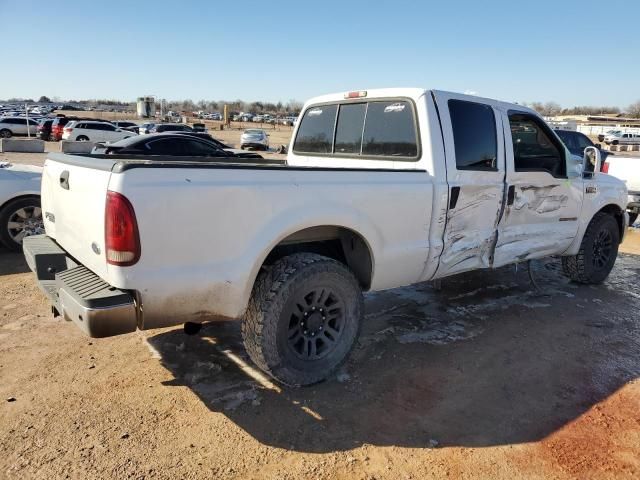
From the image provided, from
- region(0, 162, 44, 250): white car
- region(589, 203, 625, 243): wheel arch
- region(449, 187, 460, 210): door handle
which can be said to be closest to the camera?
region(449, 187, 460, 210): door handle

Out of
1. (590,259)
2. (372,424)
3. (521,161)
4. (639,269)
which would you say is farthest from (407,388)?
(639,269)

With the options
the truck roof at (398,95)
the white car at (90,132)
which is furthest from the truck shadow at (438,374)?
the white car at (90,132)

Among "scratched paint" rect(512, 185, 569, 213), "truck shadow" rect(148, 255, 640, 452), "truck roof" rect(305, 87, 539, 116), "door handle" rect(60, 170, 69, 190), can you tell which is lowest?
"truck shadow" rect(148, 255, 640, 452)

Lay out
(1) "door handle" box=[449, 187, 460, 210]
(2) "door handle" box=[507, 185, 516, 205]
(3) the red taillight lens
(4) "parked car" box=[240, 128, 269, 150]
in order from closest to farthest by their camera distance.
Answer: (3) the red taillight lens → (1) "door handle" box=[449, 187, 460, 210] → (2) "door handle" box=[507, 185, 516, 205] → (4) "parked car" box=[240, 128, 269, 150]

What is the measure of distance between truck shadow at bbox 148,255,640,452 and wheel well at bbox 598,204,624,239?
115cm

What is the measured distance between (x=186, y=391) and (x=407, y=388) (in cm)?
151

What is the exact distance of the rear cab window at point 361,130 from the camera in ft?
13.4

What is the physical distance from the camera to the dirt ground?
2668mm

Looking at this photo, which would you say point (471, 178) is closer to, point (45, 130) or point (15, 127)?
point (45, 130)

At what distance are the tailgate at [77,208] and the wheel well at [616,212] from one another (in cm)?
551

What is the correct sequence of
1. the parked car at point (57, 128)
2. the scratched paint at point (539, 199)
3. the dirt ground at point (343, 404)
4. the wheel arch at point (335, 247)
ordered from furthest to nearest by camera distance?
the parked car at point (57, 128) < the scratched paint at point (539, 199) < the wheel arch at point (335, 247) < the dirt ground at point (343, 404)

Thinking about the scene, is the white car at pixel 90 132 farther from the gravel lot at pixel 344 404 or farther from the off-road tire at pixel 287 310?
the off-road tire at pixel 287 310

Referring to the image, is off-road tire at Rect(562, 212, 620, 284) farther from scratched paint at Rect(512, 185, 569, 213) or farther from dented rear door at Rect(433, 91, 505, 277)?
dented rear door at Rect(433, 91, 505, 277)

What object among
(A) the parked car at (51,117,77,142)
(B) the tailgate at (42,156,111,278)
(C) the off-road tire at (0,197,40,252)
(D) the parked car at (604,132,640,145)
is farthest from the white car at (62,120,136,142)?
(D) the parked car at (604,132,640,145)
